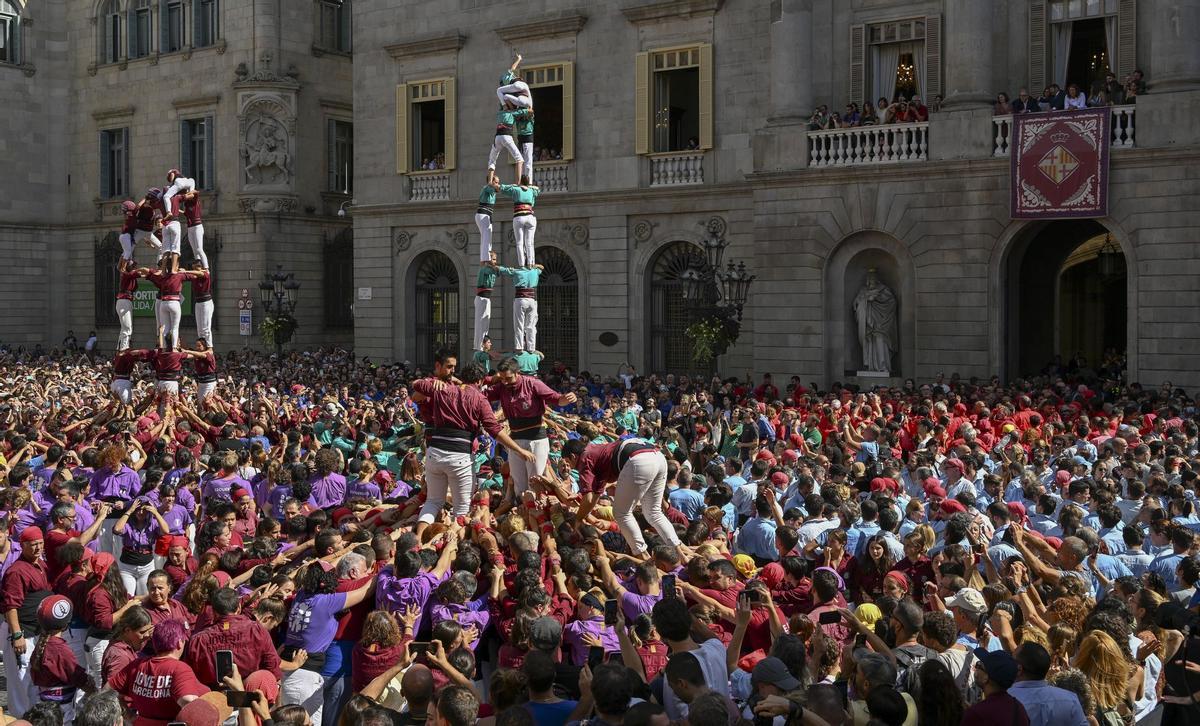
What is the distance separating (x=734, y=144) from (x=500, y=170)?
258 inches

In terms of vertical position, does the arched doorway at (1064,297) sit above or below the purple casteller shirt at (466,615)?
above

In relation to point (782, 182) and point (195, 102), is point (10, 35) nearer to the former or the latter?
point (195, 102)

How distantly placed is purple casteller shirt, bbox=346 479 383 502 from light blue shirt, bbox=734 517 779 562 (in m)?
3.92

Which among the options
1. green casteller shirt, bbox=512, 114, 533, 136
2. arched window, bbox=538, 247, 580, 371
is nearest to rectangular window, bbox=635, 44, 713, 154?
arched window, bbox=538, 247, 580, 371

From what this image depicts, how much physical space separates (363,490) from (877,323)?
16.3 meters

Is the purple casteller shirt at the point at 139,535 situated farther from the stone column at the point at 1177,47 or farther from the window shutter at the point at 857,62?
the stone column at the point at 1177,47

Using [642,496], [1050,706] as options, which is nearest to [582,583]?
[642,496]

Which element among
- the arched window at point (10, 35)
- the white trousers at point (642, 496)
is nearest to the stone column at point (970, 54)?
the white trousers at point (642, 496)

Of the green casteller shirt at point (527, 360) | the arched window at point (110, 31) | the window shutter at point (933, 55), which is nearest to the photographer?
the green casteller shirt at point (527, 360)

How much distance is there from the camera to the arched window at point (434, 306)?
35.2 m

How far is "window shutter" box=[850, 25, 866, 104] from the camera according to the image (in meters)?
27.7

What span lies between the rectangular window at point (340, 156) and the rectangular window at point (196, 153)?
12.9ft

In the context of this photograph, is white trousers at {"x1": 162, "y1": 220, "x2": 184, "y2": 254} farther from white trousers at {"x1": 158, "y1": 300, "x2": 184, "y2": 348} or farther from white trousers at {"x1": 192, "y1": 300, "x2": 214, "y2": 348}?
white trousers at {"x1": 158, "y1": 300, "x2": 184, "y2": 348}

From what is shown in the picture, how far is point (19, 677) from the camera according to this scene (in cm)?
994
